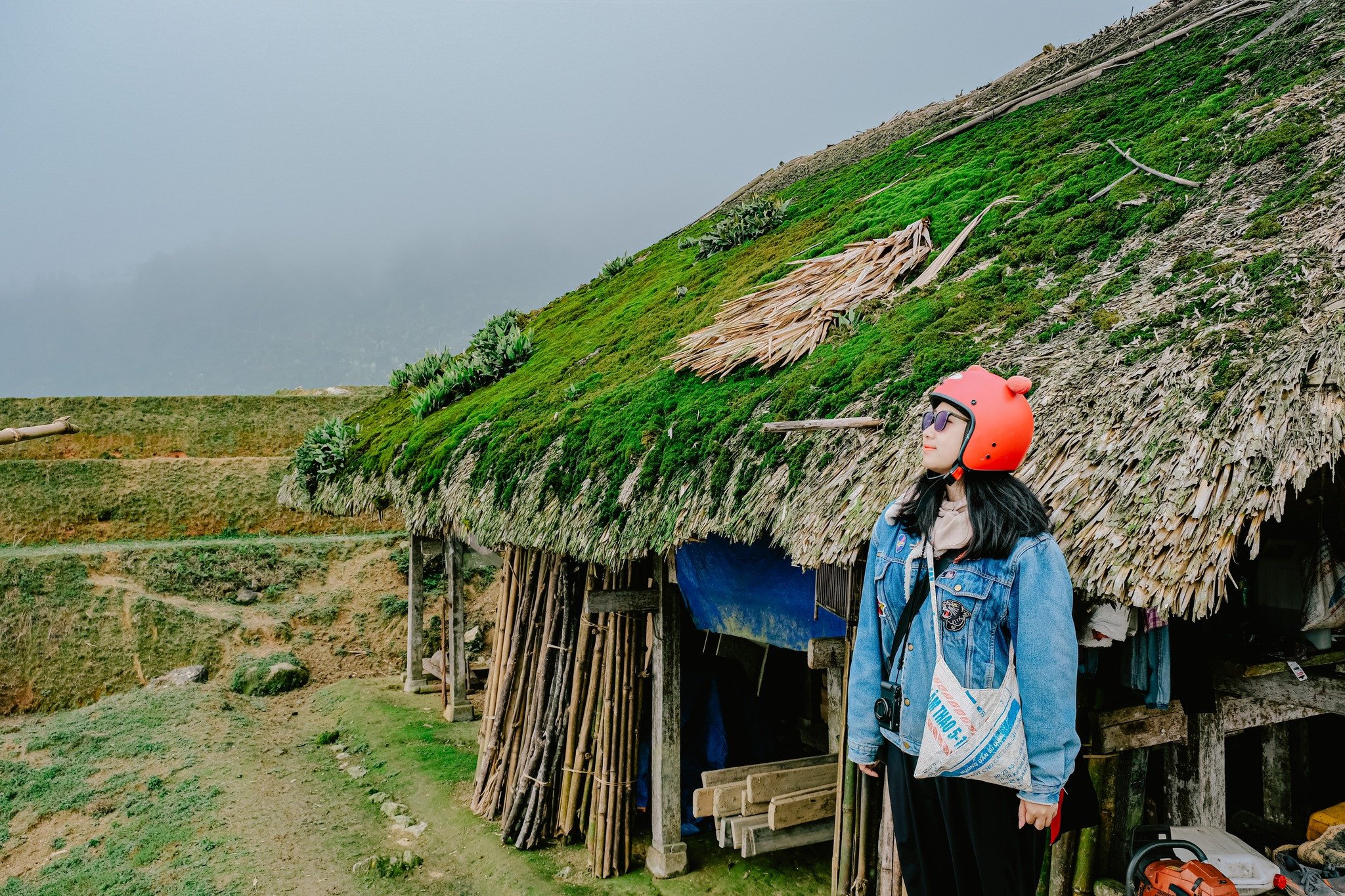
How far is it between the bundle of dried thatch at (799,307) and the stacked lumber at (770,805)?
2.17m

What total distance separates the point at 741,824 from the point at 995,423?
3033 mm

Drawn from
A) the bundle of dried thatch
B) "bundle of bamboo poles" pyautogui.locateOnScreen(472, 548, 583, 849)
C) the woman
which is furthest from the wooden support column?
"bundle of bamboo poles" pyautogui.locateOnScreen(472, 548, 583, 849)

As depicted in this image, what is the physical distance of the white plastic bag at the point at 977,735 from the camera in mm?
1979

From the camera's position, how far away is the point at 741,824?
14.2 ft

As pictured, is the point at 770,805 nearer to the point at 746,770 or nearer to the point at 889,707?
the point at 746,770

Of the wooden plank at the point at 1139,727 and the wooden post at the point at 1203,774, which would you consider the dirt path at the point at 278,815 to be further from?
the wooden plank at the point at 1139,727

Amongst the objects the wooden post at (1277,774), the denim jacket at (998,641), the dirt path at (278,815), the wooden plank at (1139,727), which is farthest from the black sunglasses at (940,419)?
the dirt path at (278,815)

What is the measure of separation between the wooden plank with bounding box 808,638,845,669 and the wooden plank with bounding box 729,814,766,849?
1.23 meters

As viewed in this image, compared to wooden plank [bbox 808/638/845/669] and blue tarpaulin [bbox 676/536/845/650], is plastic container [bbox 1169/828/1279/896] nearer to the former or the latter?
wooden plank [bbox 808/638/845/669]

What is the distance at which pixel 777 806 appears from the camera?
4262mm

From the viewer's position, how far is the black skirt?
2086 millimetres

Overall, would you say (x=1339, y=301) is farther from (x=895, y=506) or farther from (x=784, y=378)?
(x=784, y=378)

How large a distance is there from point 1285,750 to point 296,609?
46.6 ft

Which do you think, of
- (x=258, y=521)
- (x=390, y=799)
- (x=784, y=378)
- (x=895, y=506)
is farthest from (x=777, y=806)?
(x=258, y=521)
